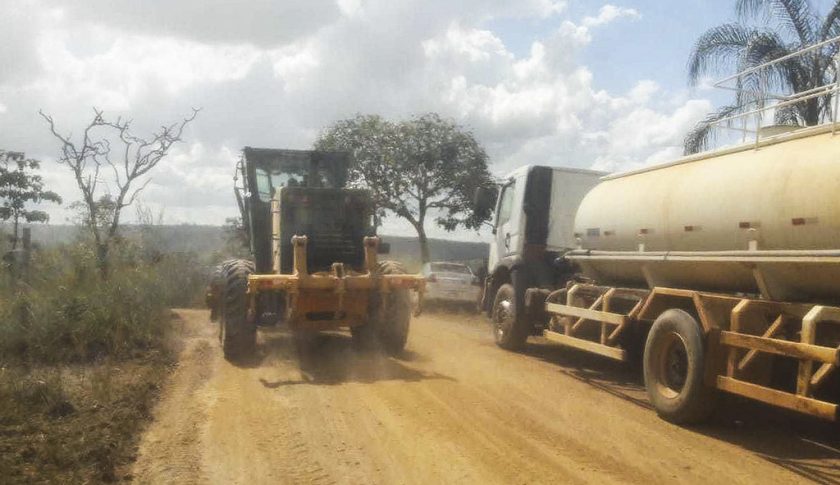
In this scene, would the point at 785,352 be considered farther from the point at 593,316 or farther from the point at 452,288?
the point at 452,288

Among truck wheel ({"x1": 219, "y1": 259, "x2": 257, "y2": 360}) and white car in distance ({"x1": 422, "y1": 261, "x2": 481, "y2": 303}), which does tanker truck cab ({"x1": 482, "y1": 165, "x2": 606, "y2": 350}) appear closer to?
truck wheel ({"x1": 219, "y1": 259, "x2": 257, "y2": 360})

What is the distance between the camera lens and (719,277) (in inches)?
307

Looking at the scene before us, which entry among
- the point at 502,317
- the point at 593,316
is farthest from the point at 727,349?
the point at 502,317

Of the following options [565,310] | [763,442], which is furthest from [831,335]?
[565,310]

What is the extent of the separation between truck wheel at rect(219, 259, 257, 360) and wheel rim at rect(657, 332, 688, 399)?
Answer: 5792mm

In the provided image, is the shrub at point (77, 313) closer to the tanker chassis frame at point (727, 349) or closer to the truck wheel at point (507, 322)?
the truck wheel at point (507, 322)

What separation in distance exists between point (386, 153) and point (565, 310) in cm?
1657

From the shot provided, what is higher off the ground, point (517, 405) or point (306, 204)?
point (306, 204)

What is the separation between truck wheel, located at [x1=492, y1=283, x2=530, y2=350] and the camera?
12.2 metres

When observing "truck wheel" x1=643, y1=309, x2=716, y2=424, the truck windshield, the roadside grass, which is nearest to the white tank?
"truck wheel" x1=643, y1=309, x2=716, y2=424

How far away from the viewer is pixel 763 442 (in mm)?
6836

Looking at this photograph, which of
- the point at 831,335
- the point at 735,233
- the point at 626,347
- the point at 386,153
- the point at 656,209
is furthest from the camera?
the point at 386,153

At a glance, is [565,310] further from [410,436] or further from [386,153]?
[386,153]

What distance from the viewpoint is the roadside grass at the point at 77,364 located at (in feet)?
19.2
